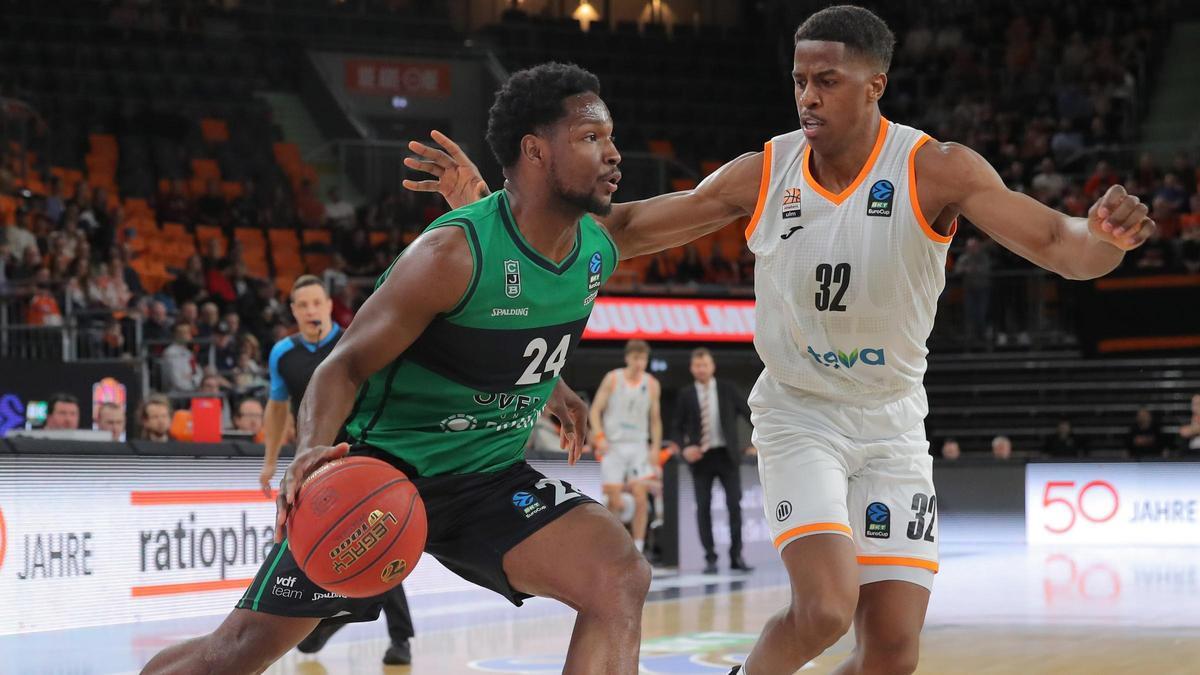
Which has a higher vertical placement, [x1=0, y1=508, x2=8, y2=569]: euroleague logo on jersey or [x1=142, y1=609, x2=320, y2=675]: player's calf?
[x1=142, y1=609, x2=320, y2=675]: player's calf

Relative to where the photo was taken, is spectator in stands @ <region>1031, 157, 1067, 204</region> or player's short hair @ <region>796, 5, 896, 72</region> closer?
player's short hair @ <region>796, 5, 896, 72</region>

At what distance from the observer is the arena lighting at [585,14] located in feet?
88.9

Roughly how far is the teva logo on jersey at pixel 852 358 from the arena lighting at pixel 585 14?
23.3 m

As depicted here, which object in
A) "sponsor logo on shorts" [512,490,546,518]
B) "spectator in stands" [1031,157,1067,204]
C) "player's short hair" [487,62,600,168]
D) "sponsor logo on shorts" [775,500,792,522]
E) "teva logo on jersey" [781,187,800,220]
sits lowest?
"sponsor logo on shorts" [775,500,792,522]

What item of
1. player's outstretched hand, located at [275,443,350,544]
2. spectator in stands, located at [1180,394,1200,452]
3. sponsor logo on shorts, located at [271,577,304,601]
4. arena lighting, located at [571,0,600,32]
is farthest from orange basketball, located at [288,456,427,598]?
arena lighting, located at [571,0,600,32]

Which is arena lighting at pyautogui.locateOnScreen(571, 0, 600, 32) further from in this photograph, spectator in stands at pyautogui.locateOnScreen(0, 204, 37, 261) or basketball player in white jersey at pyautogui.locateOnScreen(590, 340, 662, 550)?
basketball player in white jersey at pyautogui.locateOnScreen(590, 340, 662, 550)

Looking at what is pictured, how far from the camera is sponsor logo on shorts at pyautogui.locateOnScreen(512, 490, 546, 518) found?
409 cm

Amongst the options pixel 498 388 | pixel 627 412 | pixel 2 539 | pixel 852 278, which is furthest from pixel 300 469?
pixel 627 412

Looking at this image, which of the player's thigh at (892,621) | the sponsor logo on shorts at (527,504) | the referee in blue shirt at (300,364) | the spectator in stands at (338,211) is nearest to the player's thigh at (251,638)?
the sponsor logo on shorts at (527,504)

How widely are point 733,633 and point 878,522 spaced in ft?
13.3

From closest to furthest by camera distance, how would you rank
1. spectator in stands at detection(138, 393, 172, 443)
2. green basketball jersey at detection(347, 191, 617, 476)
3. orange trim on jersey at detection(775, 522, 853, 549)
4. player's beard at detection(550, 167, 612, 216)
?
green basketball jersey at detection(347, 191, 617, 476)
player's beard at detection(550, 167, 612, 216)
orange trim on jersey at detection(775, 522, 853, 549)
spectator in stands at detection(138, 393, 172, 443)

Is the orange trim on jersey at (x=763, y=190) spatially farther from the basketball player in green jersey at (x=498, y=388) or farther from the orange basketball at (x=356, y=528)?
the orange basketball at (x=356, y=528)

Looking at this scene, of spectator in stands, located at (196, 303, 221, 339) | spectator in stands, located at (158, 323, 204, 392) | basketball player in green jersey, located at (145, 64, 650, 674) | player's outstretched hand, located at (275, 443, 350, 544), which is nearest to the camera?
player's outstretched hand, located at (275, 443, 350, 544)

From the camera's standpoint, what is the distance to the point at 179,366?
14000mm
